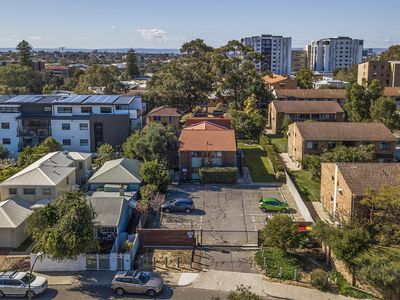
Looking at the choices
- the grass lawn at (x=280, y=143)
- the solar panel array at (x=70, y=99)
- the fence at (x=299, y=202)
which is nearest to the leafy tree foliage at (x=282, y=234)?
the fence at (x=299, y=202)

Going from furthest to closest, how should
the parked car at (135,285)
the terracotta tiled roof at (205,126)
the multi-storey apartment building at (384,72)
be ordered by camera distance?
the multi-storey apartment building at (384,72) < the terracotta tiled roof at (205,126) < the parked car at (135,285)

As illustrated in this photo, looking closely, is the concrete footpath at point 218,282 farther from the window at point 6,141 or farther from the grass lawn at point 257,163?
the window at point 6,141

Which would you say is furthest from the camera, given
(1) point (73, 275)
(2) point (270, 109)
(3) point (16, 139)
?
(2) point (270, 109)

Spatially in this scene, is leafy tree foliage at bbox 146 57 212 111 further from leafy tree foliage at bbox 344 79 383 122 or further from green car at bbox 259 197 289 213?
green car at bbox 259 197 289 213

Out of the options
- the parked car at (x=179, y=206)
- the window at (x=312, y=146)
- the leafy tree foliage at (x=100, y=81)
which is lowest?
the parked car at (x=179, y=206)

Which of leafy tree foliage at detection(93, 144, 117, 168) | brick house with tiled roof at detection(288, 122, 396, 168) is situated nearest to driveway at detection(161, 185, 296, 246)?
brick house with tiled roof at detection(288, 122, 396, 168)

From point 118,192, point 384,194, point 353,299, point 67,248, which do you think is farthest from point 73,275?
point 384,194

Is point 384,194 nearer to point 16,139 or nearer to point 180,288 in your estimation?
point 180,288

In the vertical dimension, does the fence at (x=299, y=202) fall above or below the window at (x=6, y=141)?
below
